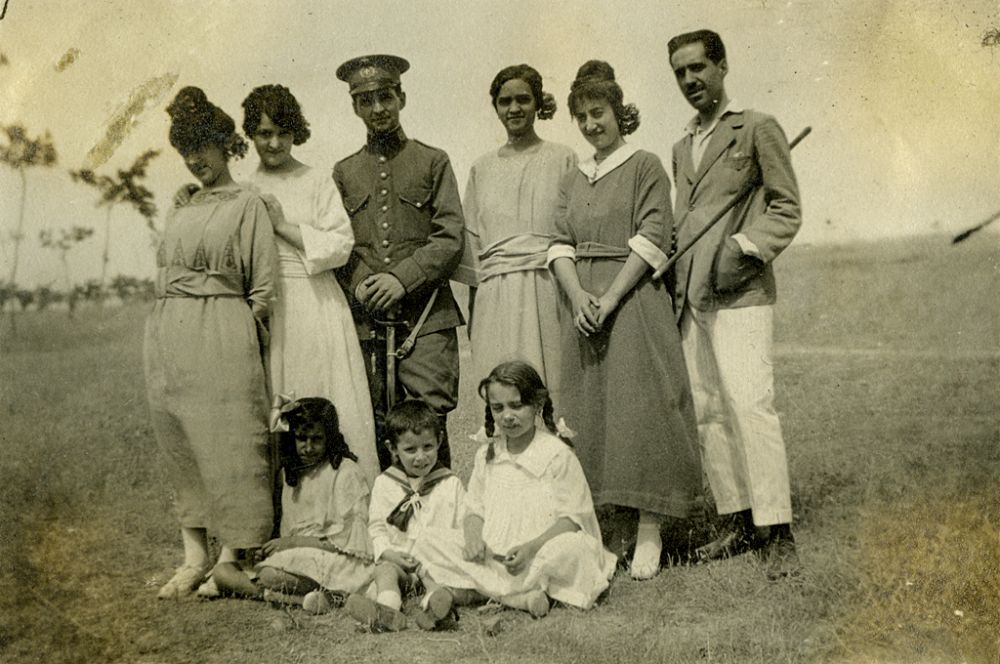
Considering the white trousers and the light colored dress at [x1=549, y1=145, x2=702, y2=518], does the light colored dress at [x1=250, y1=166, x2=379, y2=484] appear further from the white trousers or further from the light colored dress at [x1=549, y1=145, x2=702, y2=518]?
the white trousers

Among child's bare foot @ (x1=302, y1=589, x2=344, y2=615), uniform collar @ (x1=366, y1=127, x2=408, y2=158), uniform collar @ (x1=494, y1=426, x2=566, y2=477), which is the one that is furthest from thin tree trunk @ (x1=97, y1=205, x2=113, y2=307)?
uniform collar @ (x1=494, y1=426, x2=566, y2=477)

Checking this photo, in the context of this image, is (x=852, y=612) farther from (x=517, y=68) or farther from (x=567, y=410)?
(x=517, y=68)

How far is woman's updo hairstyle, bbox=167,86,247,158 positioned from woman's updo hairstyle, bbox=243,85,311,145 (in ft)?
0.24

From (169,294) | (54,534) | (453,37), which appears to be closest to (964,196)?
(453,37)

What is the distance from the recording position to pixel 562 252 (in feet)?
11.7

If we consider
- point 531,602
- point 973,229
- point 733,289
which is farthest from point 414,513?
point 973,229

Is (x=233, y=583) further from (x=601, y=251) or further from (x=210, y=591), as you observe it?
(x=601, y=251)

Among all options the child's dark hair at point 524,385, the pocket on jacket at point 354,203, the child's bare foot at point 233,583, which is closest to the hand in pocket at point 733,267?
the child's dark hair at point 524,385

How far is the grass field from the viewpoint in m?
3.11

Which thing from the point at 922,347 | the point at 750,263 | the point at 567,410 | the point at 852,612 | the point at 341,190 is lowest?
the point at 852,612

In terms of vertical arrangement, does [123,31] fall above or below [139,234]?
above

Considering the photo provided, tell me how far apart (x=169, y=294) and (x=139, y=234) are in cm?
40

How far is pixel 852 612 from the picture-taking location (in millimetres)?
3201

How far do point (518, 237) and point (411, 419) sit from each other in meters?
0.89
